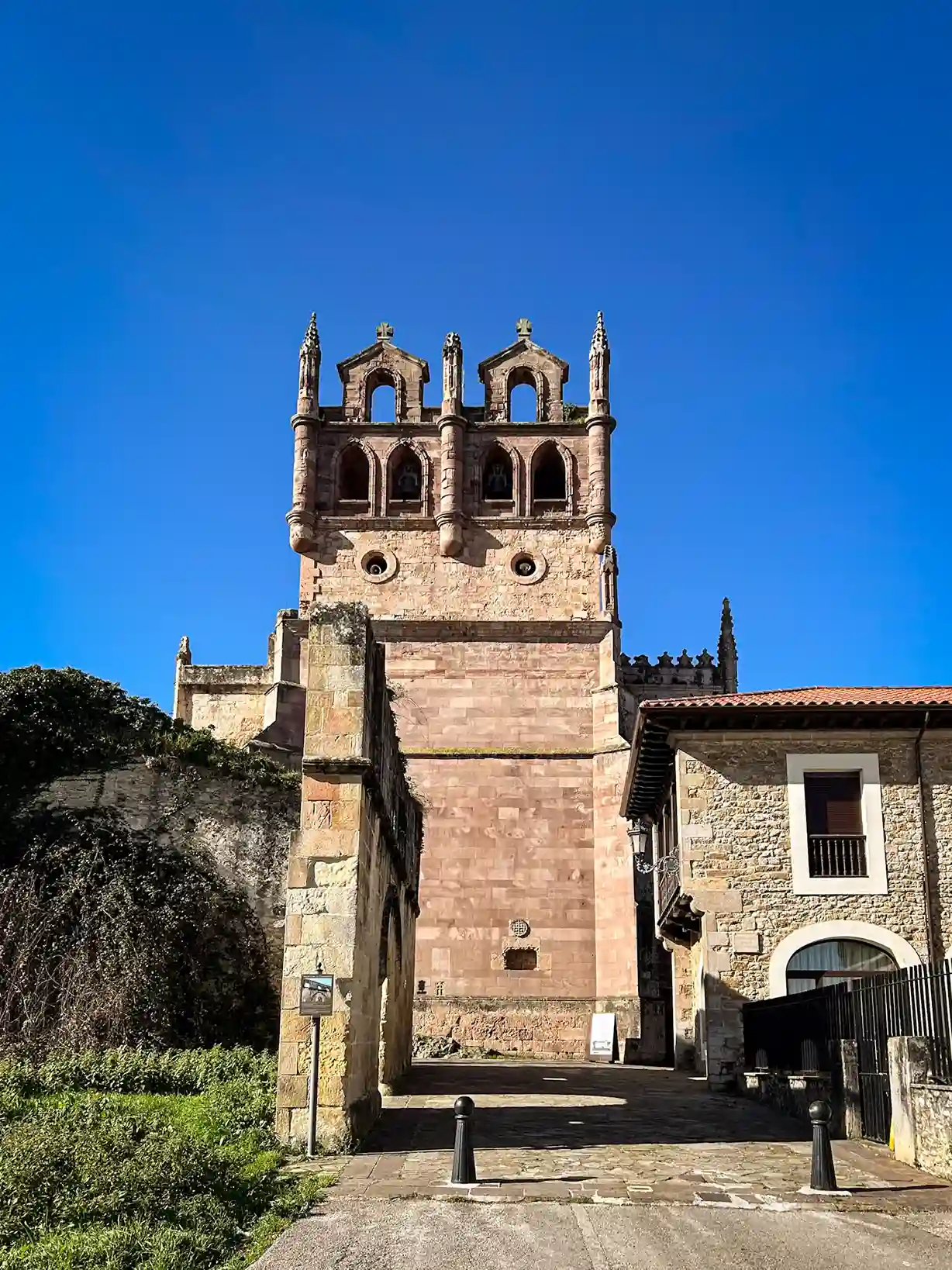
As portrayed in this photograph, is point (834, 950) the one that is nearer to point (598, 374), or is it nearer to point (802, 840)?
point (802, 840)

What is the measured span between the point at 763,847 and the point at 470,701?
14446 mm

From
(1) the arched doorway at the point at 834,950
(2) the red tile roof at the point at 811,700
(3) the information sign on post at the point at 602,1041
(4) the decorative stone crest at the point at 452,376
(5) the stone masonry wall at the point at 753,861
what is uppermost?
(4) the decorative stone crest at the point at 452,376

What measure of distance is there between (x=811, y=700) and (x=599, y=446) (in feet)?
54.7

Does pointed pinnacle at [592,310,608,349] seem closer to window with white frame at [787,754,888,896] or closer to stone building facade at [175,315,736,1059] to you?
stone building facade at [175,315,736,1059]

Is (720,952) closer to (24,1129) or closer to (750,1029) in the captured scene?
(750,1029)

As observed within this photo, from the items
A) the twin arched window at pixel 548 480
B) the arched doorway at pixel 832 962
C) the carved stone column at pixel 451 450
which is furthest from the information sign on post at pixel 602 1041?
the twin arched window at pixel 548 480

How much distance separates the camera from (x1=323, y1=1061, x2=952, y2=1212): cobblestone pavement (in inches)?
367

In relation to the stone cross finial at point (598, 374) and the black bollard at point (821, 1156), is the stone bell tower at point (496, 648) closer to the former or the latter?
the stone cross finial at point (598, 374)

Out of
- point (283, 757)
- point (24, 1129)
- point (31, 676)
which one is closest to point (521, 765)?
point (283, 757)

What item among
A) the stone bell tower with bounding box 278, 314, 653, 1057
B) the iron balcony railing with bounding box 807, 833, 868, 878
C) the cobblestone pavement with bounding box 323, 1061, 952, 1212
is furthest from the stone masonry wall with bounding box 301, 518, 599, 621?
the cobblestone pavement with bounding box 323, 1061, 952, 1212

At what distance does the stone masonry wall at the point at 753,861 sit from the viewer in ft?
61.6

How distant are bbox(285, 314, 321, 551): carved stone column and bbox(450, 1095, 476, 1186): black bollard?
25885 millimetres

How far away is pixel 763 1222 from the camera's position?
838 centimetres

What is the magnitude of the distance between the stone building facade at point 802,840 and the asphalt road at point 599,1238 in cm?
1018
